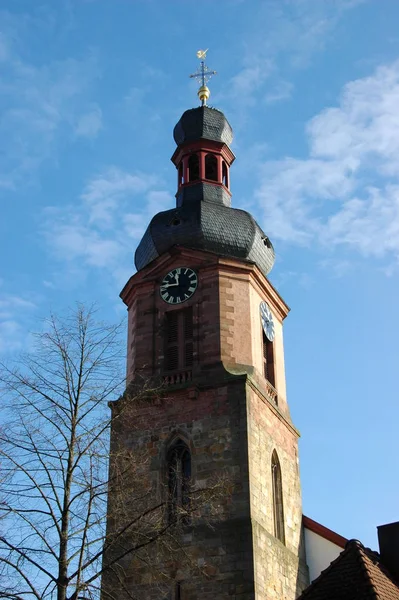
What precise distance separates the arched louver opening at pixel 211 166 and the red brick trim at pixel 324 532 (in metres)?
10.7

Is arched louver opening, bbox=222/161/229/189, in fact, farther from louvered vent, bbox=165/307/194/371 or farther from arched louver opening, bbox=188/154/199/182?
louvered vent, bbox=165/307/194/371

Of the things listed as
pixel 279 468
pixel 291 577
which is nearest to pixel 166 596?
pixel 291 577

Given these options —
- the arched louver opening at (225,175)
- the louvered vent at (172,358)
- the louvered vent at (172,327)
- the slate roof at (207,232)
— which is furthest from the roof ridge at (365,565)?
the arched louver opening at (225,175)

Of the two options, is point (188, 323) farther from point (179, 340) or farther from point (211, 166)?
point (211, 166)

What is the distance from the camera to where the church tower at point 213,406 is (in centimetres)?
2141

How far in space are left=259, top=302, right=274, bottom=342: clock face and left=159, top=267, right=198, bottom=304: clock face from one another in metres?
2.04

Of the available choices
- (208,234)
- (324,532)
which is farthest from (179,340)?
(324,532)

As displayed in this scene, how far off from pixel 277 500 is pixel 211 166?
35.8ft

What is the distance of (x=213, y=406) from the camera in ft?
76.9

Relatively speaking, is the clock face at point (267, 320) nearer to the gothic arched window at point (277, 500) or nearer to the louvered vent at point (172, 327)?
the louvered vent at point (172, 327)

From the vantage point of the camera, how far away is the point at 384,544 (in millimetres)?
18984

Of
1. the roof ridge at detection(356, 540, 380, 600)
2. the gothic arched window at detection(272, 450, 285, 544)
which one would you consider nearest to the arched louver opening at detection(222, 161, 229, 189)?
the gothic arched window at detection(272, 450, 285, 544)

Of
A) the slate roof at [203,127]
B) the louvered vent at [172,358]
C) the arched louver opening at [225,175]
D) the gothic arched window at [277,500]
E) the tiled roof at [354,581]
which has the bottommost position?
the tiled roof at [354,581]

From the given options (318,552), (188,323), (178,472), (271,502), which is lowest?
(318,552)
